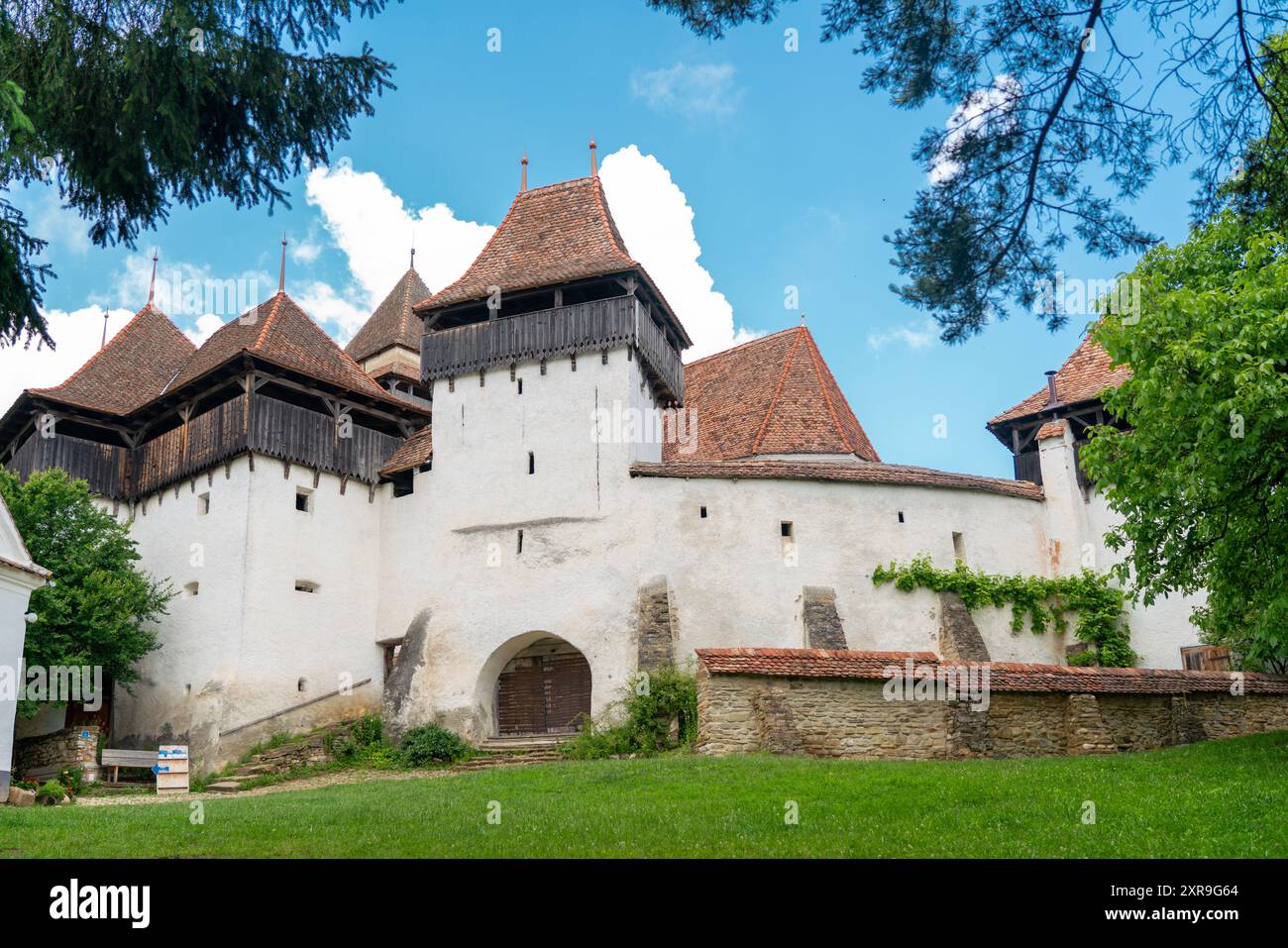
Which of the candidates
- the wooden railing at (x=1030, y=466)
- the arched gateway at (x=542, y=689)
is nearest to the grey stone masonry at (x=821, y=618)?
the arched gateway at (x=542, y=689)

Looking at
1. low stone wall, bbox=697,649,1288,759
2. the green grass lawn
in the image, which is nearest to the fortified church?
low stone wall, bbox=697,649,1288,759

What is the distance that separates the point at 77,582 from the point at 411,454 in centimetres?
725

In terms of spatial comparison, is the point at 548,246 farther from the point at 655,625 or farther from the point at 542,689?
the point at 542,689

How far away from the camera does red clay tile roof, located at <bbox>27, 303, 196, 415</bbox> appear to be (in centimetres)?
2569

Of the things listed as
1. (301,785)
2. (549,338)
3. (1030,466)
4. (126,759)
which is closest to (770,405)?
(549,338)

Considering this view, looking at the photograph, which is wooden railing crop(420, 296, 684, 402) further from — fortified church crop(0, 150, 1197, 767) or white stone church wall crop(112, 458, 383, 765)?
white stone church wall crop(112, 458, 383, 765)

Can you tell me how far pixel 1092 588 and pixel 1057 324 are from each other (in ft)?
50.3

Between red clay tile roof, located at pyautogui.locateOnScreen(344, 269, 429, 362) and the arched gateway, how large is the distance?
13.9 metres

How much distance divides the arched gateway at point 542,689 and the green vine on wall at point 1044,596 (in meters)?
6.18

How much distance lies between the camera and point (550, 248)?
25.9 metres

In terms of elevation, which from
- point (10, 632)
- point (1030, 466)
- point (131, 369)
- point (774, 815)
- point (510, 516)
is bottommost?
point (774, 815)

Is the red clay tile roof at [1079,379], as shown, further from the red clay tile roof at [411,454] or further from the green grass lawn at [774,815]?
the red clay tile roof at [411,454]

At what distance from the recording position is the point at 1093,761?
13836mm
